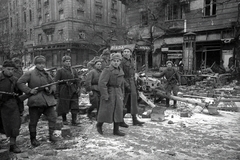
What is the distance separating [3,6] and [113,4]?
28.8m

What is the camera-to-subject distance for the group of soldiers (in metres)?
4.00

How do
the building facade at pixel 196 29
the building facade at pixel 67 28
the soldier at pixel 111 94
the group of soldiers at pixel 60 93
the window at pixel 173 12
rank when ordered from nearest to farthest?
the group of soldiers at pixel 60 93 < the soldier at pixel 111 94 < the building facade at pixel 196 29 < the window at pixel 173 12 < the building facade at pixel 67 28

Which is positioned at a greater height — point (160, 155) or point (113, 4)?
point (113, 4)

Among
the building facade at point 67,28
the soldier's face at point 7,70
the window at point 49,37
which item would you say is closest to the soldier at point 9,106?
the soldier's face at point 7,70

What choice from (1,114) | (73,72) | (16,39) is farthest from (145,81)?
(16,39)

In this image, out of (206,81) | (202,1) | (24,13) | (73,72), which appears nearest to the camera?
(73,72)

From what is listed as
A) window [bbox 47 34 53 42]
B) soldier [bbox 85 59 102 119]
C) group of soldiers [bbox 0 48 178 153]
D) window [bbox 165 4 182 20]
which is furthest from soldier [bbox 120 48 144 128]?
window [bbox 47 34 53 42]

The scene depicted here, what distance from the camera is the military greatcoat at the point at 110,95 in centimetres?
483

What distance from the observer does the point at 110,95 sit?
4926 millimetres

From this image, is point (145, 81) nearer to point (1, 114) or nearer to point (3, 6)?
point (1, 114)

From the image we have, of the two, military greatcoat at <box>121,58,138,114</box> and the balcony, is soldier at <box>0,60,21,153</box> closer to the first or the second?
military greatcoat at <box>121,58,138,114</box>

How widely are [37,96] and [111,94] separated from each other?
1605mm

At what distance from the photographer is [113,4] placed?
38531mm

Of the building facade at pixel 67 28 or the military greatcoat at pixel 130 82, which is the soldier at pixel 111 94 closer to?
the military greatcoat at pixel 130 82
